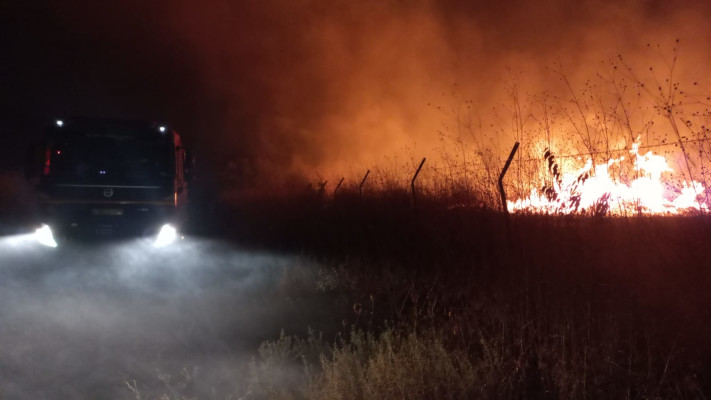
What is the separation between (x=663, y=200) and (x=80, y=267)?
8206mm

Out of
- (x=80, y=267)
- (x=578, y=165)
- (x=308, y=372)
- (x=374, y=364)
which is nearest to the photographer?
(x=374, y=364)

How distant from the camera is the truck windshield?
8.50 metres

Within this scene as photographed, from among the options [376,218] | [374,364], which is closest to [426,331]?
[374,364]

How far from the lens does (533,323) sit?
4098mm

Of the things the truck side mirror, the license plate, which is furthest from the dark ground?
the truck side mirror

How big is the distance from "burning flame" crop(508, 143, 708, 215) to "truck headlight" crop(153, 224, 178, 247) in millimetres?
6559

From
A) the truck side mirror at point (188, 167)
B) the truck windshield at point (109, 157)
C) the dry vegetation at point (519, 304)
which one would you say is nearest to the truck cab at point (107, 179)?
the truck windshield at point (109, 157)

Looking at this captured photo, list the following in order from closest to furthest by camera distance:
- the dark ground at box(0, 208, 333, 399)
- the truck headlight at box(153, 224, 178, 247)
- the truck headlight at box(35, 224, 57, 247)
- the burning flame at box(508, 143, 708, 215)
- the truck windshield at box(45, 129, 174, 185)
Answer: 1. the dark ground at box(0, 208, 333, 399)
2. the burning flame at box(508, 143, 708, 215)
3. the truck windshield at box(45, 129, 174, 185)
4. the truck headlight at box(35, 224, 57, 247)
5. the truck headlight at box(153, 224, 178, 247)

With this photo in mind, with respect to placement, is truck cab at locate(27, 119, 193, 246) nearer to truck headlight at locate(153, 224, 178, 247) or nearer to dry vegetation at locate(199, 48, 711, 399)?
truck headlight at locate(153, 224, 178, 247)

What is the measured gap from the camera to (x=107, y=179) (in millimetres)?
8695

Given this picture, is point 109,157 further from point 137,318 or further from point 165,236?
point 137,318

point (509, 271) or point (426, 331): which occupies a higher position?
point (509, 271)

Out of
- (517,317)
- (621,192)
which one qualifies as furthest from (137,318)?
(621,192)

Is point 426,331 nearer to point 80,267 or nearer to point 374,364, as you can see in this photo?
point 374,364
